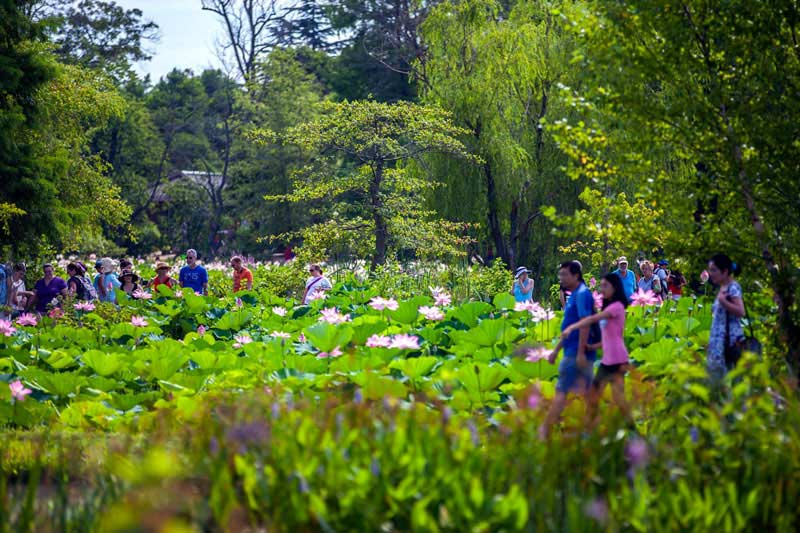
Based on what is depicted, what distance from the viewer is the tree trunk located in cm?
1916

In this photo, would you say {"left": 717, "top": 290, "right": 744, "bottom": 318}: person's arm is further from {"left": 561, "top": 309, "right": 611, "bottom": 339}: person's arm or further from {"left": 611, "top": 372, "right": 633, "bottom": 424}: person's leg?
{"left": 611, "top": 372, "right": 633, "bottom": 424}: person's leg

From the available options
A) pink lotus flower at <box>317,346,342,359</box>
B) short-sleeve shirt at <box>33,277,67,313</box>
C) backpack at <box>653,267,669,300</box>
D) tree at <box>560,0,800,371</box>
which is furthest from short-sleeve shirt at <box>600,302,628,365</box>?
short-sleeve shirt at <box>33,277,67,313</box>

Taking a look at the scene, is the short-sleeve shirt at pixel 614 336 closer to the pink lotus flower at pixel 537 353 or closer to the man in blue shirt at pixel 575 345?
the man in blue shirt at pixel 575 345

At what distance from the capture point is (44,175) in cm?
1806

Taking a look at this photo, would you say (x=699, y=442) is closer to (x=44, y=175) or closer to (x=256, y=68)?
(x=44, y=175)

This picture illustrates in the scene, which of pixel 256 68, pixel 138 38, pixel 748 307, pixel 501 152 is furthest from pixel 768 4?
pixel 138 38

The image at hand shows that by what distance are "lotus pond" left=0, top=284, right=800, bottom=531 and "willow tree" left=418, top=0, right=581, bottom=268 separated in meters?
13.8

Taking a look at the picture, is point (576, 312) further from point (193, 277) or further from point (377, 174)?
point (377, 174)

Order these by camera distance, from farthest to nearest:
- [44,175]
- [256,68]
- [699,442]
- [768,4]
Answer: [256,68]
[44,175]
[768,4]
[699,442]

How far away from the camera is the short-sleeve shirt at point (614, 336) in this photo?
662cm

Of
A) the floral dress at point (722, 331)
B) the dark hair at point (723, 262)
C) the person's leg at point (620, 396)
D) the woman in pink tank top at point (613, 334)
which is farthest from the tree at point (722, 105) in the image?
the person's leg at point (620, 396)

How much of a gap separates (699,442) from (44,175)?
16.2m

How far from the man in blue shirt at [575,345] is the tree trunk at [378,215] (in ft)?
40.8

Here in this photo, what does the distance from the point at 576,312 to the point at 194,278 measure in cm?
844
